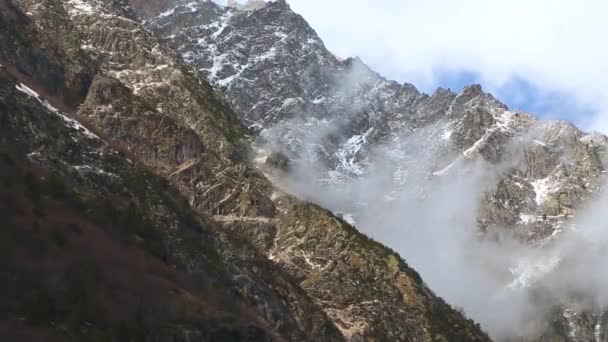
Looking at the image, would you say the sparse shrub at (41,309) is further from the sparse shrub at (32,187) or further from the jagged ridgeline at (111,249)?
the sparse shrub at (32,187)

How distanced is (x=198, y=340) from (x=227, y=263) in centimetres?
7347

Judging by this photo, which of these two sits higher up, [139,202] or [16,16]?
[16,16]

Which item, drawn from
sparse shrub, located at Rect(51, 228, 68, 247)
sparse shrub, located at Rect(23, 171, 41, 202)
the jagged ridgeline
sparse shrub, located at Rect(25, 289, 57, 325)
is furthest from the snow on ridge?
sparse shrub, located at Rect(25, 289, 57, 325)

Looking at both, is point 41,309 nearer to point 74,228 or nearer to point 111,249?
point 74,228

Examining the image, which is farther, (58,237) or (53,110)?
(53,110)

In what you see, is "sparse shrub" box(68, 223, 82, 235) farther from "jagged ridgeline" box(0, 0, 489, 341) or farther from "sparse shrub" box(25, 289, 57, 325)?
"sparse shrub" box(25, 289, 57, 325)

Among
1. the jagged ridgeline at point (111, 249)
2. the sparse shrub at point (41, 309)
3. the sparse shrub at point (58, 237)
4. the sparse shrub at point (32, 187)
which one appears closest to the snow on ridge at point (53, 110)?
the jagged ridgeline at point (111, 249)

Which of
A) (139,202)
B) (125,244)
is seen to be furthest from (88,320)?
(139,202)

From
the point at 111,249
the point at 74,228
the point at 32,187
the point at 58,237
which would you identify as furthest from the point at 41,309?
the point at 32,187

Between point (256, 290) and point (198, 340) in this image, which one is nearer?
point (198, 340)

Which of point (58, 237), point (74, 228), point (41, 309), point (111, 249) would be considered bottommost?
point (41, 309)

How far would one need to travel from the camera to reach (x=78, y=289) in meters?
69.2

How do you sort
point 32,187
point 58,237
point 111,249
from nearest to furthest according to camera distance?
1. point 58,237
2. point 32,187
3. point 111,249

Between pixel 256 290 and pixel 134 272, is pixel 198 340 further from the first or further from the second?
pixel 256 290
